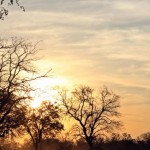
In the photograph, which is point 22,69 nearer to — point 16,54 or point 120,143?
point 16,54

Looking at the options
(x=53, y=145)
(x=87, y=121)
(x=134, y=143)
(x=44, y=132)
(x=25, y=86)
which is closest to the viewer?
(x=25, y=86)

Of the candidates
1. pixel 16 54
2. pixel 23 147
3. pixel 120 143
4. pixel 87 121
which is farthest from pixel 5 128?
pixel 23 147

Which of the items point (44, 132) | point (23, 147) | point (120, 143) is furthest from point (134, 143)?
point (23, 147)

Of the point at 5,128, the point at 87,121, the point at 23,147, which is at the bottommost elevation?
the point at 5,128

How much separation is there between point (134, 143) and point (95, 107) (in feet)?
61.7

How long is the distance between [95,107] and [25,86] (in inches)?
1994

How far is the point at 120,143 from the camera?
7519cm

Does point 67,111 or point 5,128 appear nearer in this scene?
point 5,128

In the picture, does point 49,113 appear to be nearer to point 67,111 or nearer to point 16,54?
point 67,111

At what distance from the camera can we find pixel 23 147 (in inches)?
6314

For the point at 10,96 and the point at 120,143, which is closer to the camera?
the point at 10,96

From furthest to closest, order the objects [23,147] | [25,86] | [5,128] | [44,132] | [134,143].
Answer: [23,147], [44,132], [134,143], [5,128], [25,86]

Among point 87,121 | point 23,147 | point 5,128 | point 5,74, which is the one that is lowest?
point 5,128

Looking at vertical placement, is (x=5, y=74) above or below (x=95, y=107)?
below
